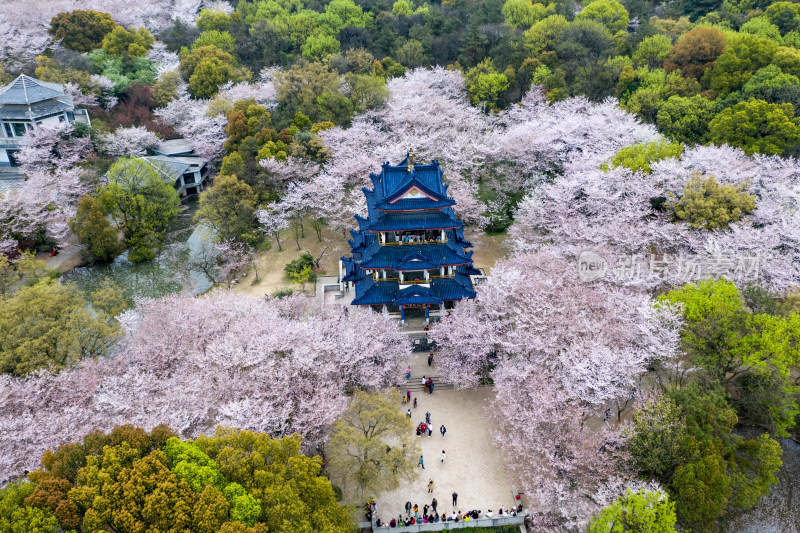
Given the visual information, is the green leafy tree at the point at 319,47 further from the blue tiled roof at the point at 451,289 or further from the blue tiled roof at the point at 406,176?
the blue tiled roof at the point at 451,289

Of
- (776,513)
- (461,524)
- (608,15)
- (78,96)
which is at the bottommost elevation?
(776,513)

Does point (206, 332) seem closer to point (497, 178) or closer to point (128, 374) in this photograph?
point (128, 374)

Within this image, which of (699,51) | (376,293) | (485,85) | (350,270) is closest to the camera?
(376,293)

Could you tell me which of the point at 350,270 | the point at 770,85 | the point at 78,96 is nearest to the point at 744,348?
the point at 350,270

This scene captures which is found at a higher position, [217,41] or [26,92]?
[217,41]

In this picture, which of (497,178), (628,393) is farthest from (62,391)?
(497,178)

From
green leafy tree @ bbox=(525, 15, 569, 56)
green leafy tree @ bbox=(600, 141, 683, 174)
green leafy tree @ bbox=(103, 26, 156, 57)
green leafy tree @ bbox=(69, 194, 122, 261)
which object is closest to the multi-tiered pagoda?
green leafy tree @ bbox=(600, 141, 683, 174)

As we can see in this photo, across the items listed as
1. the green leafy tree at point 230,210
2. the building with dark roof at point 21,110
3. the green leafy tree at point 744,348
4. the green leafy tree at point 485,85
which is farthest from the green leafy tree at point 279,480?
the building with dark roof at point 21,110

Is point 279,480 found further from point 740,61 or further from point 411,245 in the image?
point 740,61
